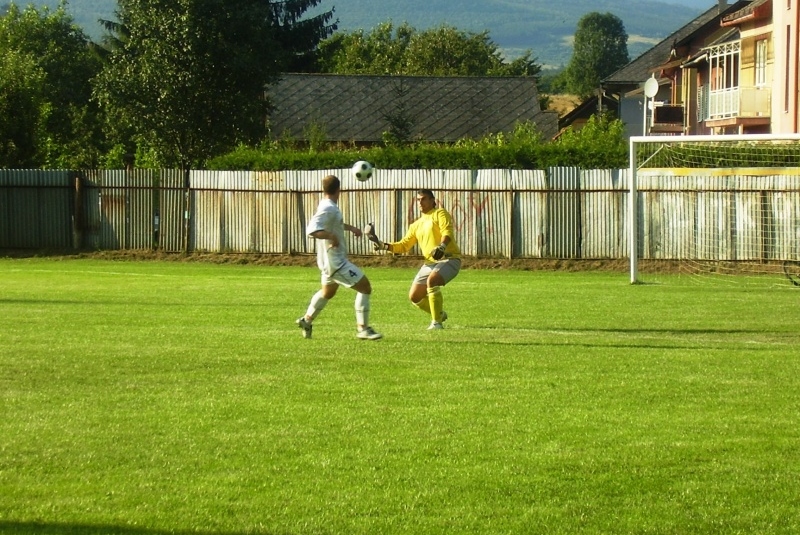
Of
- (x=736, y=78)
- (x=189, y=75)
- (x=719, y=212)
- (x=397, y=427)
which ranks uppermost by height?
(x=736, y=78)

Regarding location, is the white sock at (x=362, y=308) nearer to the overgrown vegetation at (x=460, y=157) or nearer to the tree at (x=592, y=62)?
the overgrown vegetation at (x=460, y=157)

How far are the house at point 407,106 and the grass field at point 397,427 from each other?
3656 cm

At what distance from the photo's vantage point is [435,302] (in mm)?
14992

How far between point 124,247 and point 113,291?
1248cm

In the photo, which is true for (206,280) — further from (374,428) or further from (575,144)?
(374,428)

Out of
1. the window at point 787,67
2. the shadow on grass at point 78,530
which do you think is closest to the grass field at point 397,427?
the shadow on grass at point 78,530

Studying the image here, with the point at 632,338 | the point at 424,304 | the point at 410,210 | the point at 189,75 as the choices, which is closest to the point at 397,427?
the point at 632,338

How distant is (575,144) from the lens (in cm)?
3219

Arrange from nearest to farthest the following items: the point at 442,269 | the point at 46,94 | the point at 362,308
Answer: the point at 362,308, the point at 442,269, the point at 46,94

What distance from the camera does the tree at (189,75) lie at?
35.6 meters

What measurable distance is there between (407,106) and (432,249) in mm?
39840

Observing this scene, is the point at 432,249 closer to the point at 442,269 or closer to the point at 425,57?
the point at 442,269

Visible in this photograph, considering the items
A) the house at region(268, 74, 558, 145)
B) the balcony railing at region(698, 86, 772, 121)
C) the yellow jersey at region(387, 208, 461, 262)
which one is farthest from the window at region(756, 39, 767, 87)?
the yellow jersey at region(387, 208, 461, 262)

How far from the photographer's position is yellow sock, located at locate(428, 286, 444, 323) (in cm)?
1495
